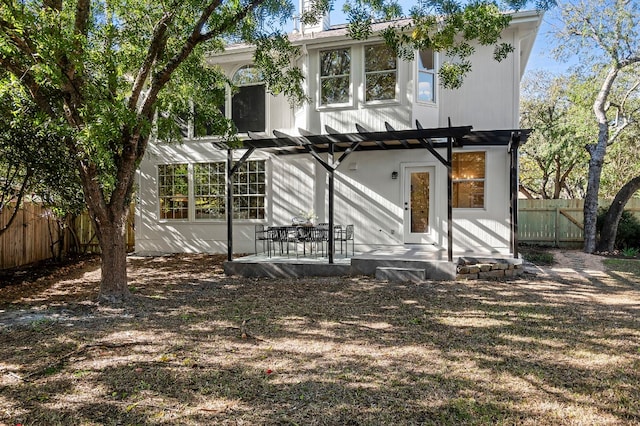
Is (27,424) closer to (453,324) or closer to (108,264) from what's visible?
(108,264)

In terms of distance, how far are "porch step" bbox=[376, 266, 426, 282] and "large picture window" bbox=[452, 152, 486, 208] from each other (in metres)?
2.99

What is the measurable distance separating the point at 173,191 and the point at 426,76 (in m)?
7.92

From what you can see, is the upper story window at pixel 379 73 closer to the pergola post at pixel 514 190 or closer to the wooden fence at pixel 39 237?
the pergola post at pixel 514 190

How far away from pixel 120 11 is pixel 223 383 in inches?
252

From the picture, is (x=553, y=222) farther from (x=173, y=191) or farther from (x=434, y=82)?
(x=173, y=191)

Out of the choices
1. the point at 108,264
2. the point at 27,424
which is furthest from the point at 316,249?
the point at 27,424

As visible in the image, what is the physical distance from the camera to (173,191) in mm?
12133

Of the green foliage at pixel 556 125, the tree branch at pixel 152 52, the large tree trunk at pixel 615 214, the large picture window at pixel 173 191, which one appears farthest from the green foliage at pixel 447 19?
the green foliage at pixel 556 125

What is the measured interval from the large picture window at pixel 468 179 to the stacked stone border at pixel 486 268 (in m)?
1.85

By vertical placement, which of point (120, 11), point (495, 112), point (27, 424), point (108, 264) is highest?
point (120, 11)

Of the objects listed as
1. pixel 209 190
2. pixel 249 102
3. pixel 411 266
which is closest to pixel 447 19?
pixel 411 266

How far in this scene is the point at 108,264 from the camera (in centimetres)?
612

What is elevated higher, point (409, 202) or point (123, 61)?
point (123, 61)

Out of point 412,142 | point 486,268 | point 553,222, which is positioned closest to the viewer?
point 486,268
